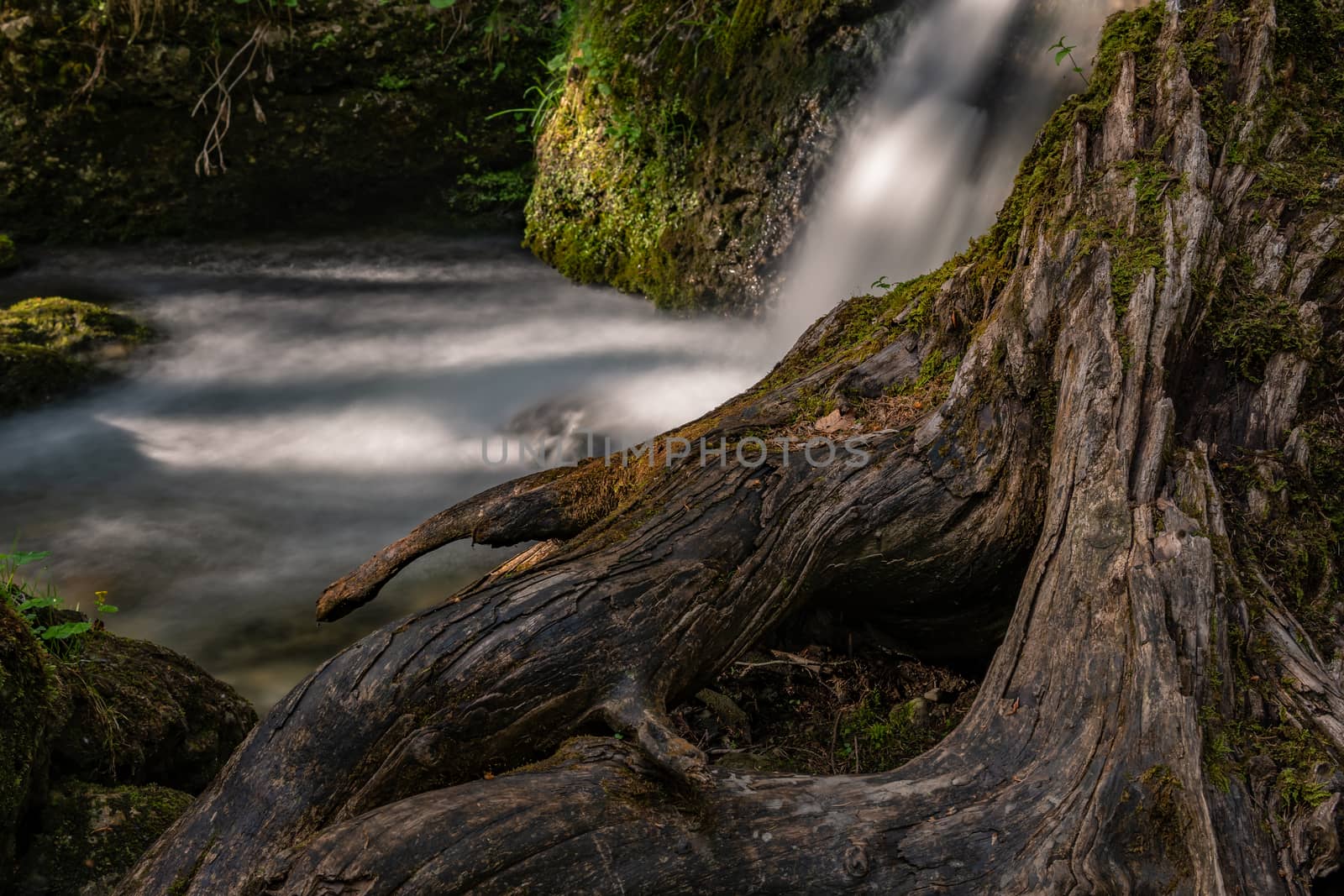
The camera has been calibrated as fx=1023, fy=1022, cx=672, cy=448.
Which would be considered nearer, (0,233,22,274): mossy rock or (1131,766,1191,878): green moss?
(1131,766,1191,878): green moss

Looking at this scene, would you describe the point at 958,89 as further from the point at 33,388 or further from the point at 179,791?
the point at 33,388

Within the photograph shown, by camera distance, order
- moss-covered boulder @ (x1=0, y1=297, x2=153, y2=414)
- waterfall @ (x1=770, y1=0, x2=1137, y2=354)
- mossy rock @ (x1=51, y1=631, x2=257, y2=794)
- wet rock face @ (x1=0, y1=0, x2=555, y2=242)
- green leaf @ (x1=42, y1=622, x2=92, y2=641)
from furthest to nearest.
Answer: wet rock face @ (x1=0, y1=0, x2=555, y2=242)
moss-covered boulder @ (x1=0, y1=297, x2=153, y2=414)
waterfall @ (x1=770, y1=0, x2=1137, y2=354)
green leaf @ (x1=42, y1=622, x2=92, y2=641)
mossy rock @ (x1=51, y1=631, x2=257, y2=794)

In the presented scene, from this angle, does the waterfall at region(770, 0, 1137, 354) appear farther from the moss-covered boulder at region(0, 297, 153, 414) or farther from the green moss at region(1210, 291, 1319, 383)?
the moss-covered boulder at region(0, 297, 153, 414)

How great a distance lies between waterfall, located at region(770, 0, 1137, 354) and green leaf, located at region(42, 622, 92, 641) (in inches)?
165

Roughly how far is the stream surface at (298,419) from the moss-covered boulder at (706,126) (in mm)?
414

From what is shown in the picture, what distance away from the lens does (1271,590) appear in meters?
2.59

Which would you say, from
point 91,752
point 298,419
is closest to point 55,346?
point 298,419

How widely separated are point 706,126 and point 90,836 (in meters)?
5.95

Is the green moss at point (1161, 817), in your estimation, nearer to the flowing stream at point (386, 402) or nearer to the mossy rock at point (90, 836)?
the mossy rock at point (90, 836)

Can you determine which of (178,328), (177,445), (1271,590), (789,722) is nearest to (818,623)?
(789,722)

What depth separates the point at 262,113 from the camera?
8.73m

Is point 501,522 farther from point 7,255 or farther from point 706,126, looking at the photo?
point 7,255

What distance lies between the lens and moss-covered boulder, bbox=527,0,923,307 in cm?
687

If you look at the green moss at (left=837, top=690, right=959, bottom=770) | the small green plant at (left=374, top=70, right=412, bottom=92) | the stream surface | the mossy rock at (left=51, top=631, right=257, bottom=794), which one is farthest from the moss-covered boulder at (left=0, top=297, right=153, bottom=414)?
the green moss at (left=837, top=690, right=959, bottom=770)
